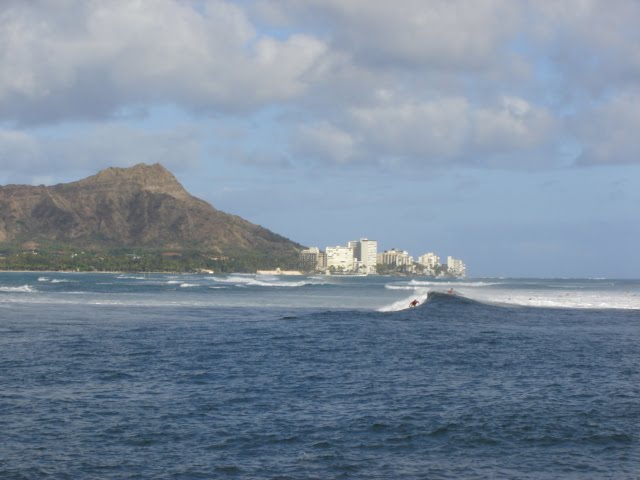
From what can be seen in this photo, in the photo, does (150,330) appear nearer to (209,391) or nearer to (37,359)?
(37,359)

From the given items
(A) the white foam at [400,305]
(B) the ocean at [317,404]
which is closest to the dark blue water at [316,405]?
(B) the ocean at [317,404]

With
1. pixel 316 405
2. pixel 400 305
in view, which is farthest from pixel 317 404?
pixel 400 305

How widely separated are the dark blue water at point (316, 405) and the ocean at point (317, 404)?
0.07m

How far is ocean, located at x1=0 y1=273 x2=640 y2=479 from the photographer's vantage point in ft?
48.0

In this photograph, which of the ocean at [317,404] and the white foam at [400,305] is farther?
the white foam at [400,305]

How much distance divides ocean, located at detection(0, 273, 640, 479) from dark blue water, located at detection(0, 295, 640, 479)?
2.6 inches

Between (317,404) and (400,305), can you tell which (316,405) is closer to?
(317,404)

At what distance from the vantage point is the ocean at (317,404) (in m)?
14.6

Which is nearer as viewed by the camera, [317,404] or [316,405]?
[316,405]

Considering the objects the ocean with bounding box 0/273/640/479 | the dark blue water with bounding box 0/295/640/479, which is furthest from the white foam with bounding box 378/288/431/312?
the dark blue water with bounding box 0/295/640/479

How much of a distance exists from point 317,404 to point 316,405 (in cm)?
13

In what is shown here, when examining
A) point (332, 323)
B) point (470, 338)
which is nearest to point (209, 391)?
point (470, 338)

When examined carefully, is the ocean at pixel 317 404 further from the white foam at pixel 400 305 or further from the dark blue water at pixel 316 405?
the white foam at pixel 400 305

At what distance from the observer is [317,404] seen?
19.8 meters
